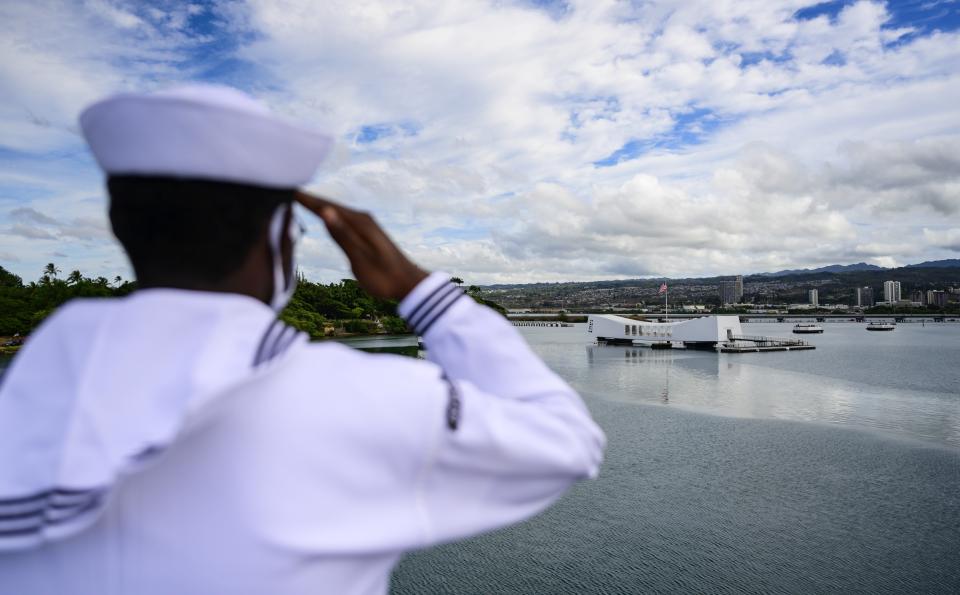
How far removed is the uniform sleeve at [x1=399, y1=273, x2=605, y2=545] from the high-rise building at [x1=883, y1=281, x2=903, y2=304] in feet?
496

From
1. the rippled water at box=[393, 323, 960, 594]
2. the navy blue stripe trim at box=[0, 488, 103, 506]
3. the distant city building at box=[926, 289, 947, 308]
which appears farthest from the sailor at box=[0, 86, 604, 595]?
the distant city building at box=[926, 289, 947, 308]

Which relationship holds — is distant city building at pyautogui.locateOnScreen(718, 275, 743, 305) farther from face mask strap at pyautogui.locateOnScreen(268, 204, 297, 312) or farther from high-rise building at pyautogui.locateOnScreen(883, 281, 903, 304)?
face mask strap at pyautogui.locateOnScreen(268, 204, 297, 312)

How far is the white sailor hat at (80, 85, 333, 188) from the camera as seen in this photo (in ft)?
1.78

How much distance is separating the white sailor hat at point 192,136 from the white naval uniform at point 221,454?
12 centimetres

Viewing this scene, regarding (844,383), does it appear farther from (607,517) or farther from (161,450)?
(161,450)

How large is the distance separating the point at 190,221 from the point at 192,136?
8 cm

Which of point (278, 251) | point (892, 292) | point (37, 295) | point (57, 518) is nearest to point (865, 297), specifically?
point (892, 292)

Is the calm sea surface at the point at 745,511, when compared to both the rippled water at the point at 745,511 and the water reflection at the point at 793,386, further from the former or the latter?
the water reflection at the point at 793,386

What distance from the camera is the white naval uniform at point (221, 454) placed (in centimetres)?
50

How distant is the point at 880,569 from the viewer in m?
8.12

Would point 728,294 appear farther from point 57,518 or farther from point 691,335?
point 57,518

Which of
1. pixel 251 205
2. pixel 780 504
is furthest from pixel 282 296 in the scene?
pixel 780 504

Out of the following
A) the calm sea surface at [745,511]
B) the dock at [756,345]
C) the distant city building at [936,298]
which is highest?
the distant city building at [936,298]

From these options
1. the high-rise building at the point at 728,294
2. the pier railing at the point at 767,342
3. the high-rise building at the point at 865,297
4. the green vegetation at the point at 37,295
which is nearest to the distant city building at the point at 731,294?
the high-rise building at the point at 728,294
